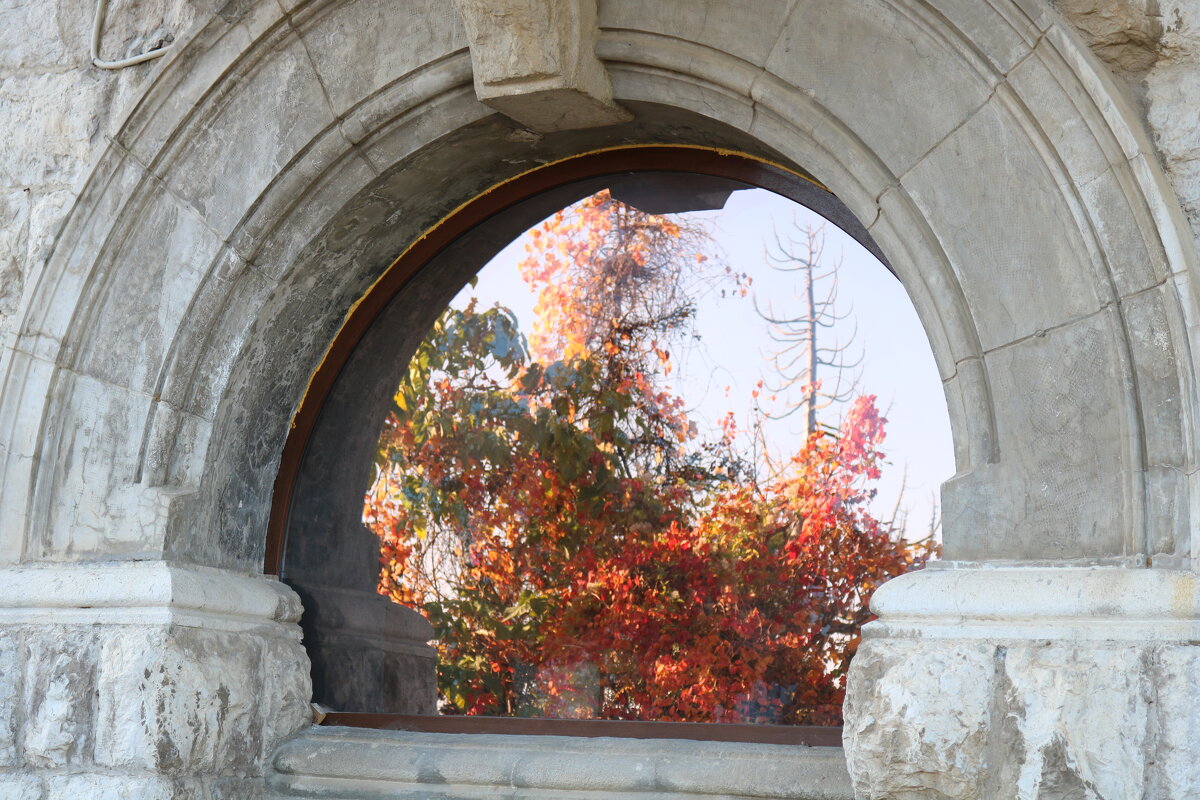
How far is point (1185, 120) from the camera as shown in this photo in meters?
1.96

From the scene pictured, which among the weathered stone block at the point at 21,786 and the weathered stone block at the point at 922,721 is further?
the weathered stone block at the point at 21,786

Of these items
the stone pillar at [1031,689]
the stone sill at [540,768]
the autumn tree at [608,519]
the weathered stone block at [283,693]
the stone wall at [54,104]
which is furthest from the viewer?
the stone wall at [54,104]

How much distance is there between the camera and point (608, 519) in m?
2.75

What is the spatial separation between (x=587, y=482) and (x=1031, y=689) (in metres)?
1.27

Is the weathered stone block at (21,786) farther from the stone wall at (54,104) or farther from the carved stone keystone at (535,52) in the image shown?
the carved stone keystone at (535,52)

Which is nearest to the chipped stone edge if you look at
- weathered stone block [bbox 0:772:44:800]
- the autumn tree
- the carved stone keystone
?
weathered stone block [bbox 0:772:44:800]

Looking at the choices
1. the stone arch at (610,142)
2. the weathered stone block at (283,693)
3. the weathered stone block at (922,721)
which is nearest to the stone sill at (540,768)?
the weathered stone block at (283,693)

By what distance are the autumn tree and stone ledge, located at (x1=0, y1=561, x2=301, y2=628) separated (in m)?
0.53

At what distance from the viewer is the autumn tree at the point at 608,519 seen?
2518mm

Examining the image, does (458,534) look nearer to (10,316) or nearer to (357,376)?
(357,376)

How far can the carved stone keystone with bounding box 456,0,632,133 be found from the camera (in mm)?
2346

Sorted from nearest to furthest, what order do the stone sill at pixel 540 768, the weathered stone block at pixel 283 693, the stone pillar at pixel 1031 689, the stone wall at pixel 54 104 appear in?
the stone pillar at pixel 1031 689
the stone sill at pixel 540 768
the weathered stone block at pixel 283 693
the stone wall at pixel 54 104

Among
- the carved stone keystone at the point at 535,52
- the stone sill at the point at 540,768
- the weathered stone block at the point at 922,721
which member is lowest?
the stone sill at the point at 540,768

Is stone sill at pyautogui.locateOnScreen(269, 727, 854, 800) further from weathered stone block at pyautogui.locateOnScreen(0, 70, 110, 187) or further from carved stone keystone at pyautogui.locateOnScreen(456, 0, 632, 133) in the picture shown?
weathered stone block at pyautogui.locateOnScreen(0, 70, 110, 187)
